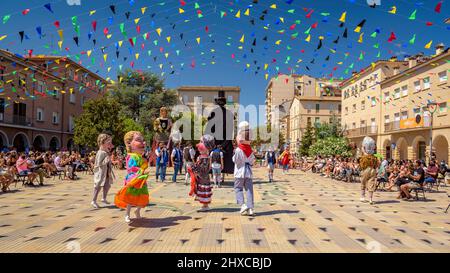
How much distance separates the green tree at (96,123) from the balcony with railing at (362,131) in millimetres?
28951

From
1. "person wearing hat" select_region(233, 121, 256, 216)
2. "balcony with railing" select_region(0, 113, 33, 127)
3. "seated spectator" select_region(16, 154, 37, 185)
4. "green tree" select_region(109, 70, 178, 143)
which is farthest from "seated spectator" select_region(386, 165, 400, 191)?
"green tree" select_region(109, 70, 178, 143)

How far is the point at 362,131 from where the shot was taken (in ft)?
130

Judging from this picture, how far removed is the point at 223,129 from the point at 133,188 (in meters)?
8.12

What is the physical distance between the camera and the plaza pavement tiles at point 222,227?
193 inches

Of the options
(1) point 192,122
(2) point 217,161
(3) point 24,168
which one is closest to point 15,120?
(3) point 24,168

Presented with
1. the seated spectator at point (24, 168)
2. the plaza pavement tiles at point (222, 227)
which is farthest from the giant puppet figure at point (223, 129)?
the seated spectator at point (24, 168)

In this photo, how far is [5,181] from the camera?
1068 cm

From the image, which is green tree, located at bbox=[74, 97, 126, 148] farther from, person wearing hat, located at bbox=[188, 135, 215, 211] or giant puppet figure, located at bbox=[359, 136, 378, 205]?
giant puppet figure, located at bbox=[359, 136, 378, 205]

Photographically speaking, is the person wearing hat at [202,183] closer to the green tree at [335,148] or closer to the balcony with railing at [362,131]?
the green tree at [335,148]

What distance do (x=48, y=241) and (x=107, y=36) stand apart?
883cm

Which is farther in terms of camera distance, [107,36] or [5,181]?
[107,36]
